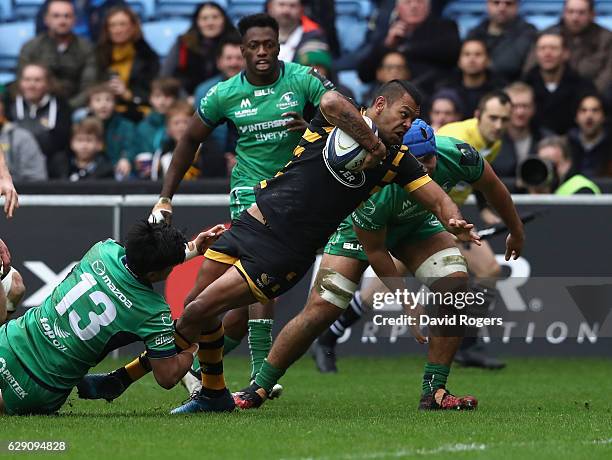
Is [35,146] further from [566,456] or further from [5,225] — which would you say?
[566,456]

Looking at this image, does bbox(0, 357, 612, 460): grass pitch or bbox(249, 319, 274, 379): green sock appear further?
bbox(249, 319, 274, 379): green sock

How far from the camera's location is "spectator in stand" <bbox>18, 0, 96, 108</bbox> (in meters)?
15.9

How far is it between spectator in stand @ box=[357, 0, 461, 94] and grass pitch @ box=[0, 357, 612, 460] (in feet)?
16.4

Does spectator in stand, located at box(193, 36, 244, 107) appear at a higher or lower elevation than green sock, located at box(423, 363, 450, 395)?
higher

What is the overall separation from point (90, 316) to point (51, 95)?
7770mm

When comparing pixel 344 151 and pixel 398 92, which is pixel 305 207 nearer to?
pixel 344 151

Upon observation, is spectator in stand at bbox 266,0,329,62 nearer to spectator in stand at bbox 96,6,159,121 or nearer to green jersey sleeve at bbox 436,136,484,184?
spectator in stand at bbox 96,6,159,121

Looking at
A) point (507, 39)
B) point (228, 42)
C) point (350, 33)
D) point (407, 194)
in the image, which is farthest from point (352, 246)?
point (350, 33)

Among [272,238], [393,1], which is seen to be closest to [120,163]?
[393,1]

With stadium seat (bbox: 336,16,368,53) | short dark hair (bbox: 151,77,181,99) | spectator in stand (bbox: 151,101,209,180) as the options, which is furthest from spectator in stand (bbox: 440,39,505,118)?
short dark hair (bbox: 151,77,181,99)

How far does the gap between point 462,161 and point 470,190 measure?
3.17 m

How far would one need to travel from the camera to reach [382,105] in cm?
836

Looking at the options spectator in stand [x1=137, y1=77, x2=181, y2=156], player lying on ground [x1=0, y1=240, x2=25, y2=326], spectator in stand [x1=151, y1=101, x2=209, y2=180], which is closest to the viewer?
player lying on ground [x1=0, y1=240, x2=25, y2=326]

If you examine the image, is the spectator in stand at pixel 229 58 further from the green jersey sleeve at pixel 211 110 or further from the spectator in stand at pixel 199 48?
the green jersey sleeve at pixel 211 110
